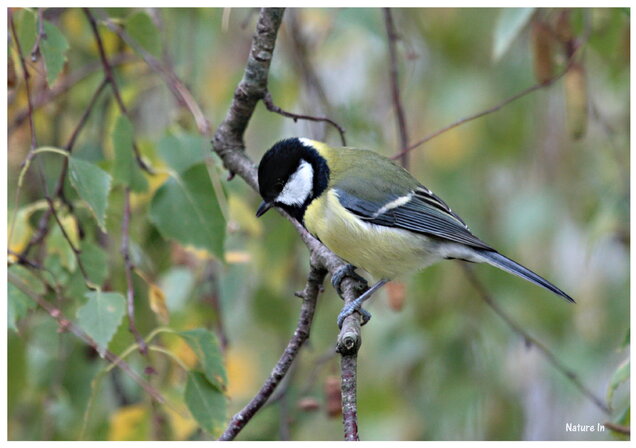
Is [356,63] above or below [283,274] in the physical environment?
above

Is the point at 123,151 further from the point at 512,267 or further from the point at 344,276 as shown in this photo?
the point at 512,267

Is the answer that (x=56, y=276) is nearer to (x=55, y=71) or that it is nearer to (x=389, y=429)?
(x=55, y=71)

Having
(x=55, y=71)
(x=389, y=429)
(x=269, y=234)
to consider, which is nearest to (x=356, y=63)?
(x=269, y=234)

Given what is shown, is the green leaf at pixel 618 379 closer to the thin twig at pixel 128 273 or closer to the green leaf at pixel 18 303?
the thin twig at pixel 128 273

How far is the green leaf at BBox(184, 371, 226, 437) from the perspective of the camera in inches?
51.3

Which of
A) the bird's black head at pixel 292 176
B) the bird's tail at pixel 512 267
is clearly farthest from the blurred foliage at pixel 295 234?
the bird's tail at pixel 512 267

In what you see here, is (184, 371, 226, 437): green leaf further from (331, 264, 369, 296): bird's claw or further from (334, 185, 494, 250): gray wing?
(334, 185, 494, 250): gray wing

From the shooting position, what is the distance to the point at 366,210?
1.71 metres

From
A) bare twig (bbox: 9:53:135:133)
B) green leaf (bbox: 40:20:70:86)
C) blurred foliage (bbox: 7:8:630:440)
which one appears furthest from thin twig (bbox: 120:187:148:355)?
bare twig (bbox: 9:53:135:133)

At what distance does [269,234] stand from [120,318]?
0.88 metres

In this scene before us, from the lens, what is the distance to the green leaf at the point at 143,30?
156 centimetres

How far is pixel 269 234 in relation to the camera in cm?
209

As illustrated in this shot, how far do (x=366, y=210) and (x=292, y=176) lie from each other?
0.19 m

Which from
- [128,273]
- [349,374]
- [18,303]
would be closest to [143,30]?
[128,273]
